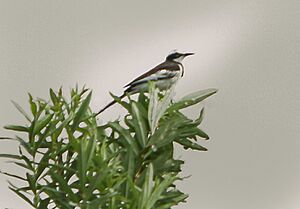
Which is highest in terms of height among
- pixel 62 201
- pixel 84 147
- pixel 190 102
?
pixel 190 102

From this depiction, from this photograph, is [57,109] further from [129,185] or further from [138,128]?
[129,185]

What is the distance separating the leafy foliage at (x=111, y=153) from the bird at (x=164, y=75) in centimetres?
270

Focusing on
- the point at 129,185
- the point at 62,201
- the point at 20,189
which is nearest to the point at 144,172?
the point at 129,185

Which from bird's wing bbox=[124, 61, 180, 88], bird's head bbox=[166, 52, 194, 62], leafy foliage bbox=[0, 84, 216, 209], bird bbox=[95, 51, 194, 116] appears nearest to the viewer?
leafy foliage bbox=[0, 84, 216, 209]

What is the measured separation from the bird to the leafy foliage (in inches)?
106

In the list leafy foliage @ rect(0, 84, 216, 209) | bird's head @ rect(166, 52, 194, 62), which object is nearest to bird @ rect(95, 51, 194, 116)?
bird's head @ rect(166, 52, 194, 62)

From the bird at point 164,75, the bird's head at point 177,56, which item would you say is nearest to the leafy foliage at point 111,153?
the bird at point 164,75

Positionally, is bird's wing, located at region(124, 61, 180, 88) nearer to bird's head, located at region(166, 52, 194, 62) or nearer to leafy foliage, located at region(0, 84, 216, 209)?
bird's head, located at region(166, 52, 194, 62)

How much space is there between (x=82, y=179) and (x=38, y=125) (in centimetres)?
59

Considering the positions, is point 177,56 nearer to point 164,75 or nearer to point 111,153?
point 164,75

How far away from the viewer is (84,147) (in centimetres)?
453

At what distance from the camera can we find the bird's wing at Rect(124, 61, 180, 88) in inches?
335

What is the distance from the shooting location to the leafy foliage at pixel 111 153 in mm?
4375

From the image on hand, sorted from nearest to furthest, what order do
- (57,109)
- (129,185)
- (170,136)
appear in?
(129,185) < (170,136) < (57,109)
